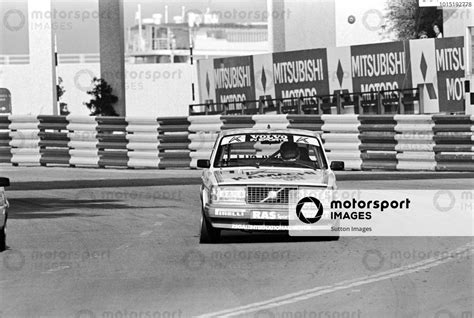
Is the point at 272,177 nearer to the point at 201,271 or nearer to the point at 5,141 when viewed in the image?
the point at 201,271

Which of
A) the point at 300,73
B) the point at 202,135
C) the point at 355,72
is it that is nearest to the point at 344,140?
the point at 202,135

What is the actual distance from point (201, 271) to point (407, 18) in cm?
4956

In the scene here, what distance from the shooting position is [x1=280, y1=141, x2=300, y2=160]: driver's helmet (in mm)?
14445

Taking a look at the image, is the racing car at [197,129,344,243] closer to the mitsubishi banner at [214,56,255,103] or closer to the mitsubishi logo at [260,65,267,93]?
the mitsubishi logo at [260,65,267,93]

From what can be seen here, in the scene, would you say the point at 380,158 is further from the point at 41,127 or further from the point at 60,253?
the point at 60,253

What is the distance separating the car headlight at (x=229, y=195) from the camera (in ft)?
43.3

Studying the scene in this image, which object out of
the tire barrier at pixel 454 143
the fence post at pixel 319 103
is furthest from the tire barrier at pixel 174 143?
the fence post at pixel 319 103

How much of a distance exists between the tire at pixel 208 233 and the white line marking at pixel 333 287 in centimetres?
277
